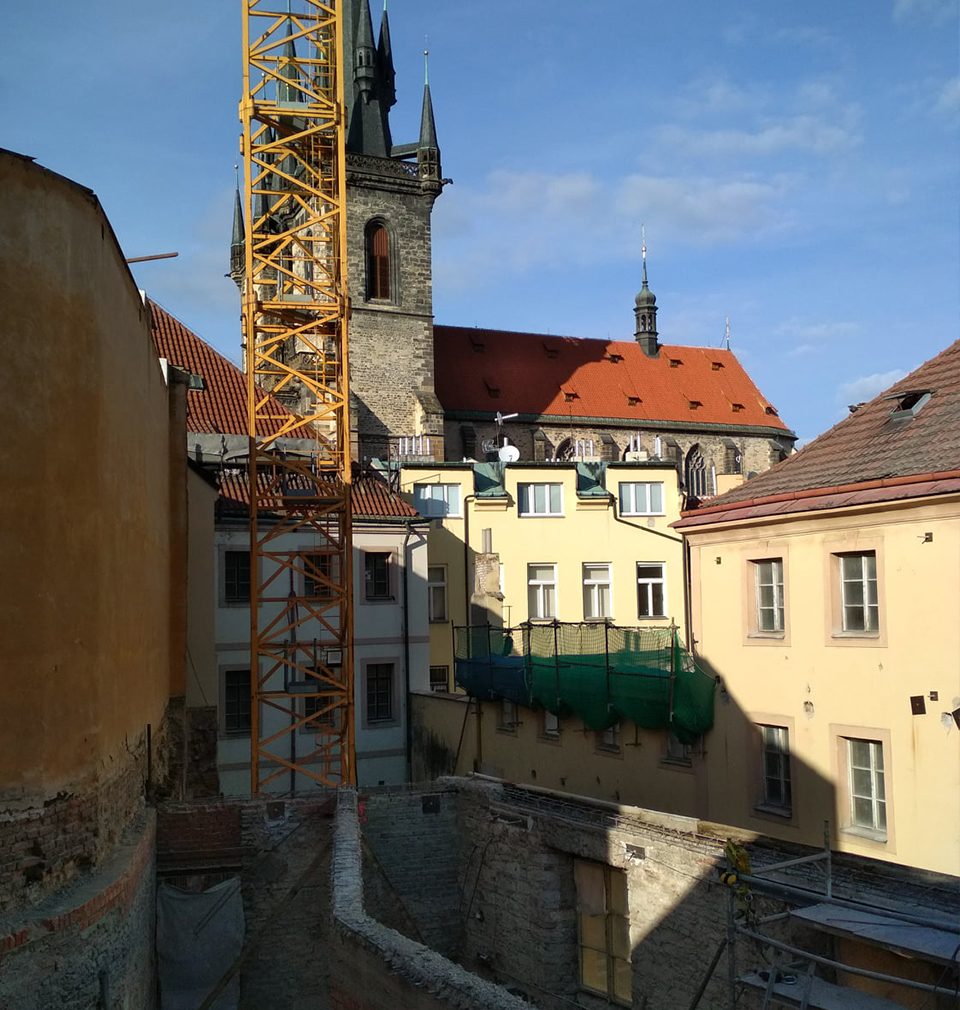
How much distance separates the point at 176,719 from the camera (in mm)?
18391

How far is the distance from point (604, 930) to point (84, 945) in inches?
282

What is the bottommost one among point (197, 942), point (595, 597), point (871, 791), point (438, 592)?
point (197, 942)

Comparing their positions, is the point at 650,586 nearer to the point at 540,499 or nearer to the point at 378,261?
the point at 540,499

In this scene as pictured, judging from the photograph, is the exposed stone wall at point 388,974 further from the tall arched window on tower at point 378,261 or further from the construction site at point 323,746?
the tall arched window on tower at point 378,261

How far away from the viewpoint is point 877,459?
1520 centimetres

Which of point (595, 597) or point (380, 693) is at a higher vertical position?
point (595, 597)

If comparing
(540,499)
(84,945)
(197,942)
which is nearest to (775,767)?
(197,942)

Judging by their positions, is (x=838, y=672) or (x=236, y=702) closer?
(x=838, y=672)

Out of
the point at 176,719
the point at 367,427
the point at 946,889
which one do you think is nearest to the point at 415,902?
the point at 176,719

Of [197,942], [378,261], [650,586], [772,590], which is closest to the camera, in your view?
[197,942]

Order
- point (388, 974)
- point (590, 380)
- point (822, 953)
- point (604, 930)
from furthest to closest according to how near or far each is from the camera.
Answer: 1. point (590, 380)
2. point (604, 930)
3. point (822, 953)
4. point (388, 974)

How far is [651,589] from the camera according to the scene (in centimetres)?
3306

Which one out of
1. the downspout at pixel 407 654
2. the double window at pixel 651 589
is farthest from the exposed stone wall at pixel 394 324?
the downspout at pixel 407 654

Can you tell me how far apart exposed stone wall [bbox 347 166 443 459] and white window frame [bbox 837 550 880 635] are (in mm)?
30785
